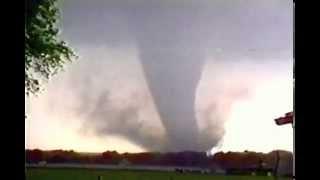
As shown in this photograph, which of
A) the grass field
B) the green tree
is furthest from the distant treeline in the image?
the green tree

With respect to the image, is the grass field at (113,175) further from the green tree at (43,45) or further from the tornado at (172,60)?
the green tree at (43,45)

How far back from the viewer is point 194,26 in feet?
8.41

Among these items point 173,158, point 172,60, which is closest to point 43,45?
point 172,60

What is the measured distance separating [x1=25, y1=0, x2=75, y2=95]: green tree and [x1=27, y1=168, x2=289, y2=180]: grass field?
0.36 m

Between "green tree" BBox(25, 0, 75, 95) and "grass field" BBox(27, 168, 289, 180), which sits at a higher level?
"green tree" BBox(25, 0, 75, 95)

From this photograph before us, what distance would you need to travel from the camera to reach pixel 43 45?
105 inches

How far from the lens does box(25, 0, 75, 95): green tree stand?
8.18ft

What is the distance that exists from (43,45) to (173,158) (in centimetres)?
81

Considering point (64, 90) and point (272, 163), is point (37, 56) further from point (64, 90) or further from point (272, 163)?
point (272, 163)

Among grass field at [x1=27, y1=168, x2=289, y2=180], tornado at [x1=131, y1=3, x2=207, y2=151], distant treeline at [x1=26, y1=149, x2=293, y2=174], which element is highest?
tornado at [x1=131, y1=3, x2=207, y2=151]

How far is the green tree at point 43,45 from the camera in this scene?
2.49m

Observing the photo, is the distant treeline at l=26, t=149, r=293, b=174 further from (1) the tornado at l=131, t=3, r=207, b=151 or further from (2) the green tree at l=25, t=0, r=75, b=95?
(2) the green tree at l=25, t=0, r=75, b=95

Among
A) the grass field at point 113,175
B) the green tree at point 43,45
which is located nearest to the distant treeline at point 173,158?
the grass field at point 113,175

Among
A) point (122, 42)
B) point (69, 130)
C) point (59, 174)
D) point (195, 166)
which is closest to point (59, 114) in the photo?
point (69, 130)
